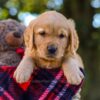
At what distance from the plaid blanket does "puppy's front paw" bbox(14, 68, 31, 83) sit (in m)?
0.04

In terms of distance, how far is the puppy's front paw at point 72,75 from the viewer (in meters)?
2.69

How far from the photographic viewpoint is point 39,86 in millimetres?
2744

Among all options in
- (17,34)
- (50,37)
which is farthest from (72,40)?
(17,34)

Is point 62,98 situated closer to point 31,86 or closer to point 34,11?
point 31,86

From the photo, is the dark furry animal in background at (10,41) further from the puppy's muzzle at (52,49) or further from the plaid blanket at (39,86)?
the puppy's muzzle at (52,49)

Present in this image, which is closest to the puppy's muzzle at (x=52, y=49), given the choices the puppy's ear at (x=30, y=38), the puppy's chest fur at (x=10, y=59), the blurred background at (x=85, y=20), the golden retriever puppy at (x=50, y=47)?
the golden retriever puppy at (x=50, y=47)

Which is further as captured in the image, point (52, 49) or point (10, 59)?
point (10, 59)

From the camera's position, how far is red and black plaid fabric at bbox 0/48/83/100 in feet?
8.97

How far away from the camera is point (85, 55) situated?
9.39 metres

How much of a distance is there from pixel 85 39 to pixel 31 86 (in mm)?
6596

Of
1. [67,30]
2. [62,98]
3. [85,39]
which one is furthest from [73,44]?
[85,39]

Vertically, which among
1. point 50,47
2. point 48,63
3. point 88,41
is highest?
point 50,47

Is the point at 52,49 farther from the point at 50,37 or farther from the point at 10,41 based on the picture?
the point at 10,41

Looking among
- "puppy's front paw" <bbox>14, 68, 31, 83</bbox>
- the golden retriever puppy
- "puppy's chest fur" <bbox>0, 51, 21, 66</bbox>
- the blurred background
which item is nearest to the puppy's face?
the golden retriever puppy
